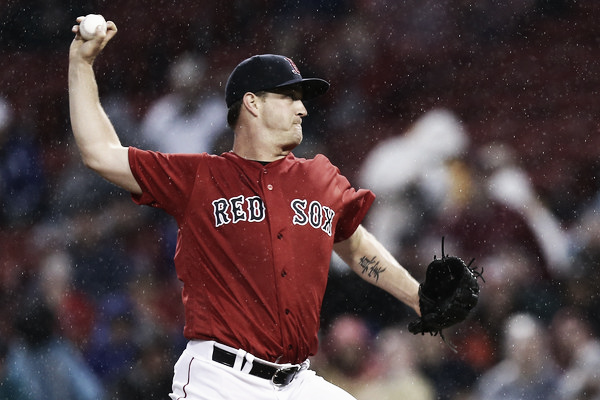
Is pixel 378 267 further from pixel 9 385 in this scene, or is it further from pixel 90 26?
pixel 9 385

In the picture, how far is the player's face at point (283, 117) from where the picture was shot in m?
2.70

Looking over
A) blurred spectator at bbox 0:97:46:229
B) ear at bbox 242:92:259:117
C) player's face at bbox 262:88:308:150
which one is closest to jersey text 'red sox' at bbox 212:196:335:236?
player's face at bbox 262:88:308:150

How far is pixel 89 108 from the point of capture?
235cm

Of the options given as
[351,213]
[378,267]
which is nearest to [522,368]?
[378,267]

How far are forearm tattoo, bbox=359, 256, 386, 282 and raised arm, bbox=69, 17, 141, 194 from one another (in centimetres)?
97

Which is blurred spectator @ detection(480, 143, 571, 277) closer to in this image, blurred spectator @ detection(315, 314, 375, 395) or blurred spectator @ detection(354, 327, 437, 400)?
blurred spectator @ detection(354, 327, 437, 400)

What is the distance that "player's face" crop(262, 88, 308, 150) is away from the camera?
8.87ft

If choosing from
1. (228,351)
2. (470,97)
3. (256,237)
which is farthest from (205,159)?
(470,97)

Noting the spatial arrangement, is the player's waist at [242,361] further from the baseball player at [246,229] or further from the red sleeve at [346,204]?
the red sleeve at [346,204]

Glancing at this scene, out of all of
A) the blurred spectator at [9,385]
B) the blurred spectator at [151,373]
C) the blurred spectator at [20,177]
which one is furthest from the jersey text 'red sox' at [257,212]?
the blurred spectator at [9,385]

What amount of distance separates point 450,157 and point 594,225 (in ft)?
3.47

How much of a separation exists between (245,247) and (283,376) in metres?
0.42

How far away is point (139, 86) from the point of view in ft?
19.4

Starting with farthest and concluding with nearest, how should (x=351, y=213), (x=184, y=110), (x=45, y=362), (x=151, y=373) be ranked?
(x=184, y=110)
(x=45, y=362)
(x=151, y=373)
(x=351, y=213)
